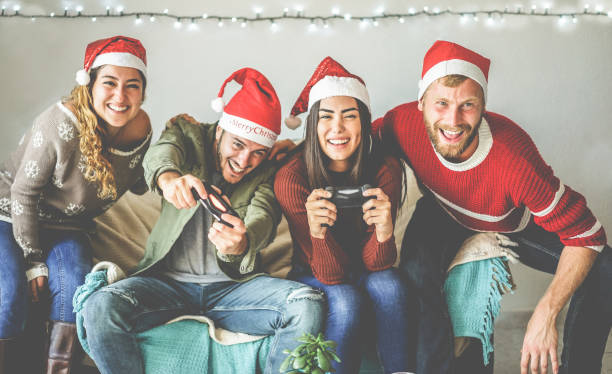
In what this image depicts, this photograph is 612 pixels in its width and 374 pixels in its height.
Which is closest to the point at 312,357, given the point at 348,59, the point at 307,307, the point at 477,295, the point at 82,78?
the point at 307,307

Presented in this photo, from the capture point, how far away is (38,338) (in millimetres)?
1460

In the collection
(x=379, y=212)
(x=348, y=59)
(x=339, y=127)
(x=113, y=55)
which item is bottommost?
(x=379, y=212)

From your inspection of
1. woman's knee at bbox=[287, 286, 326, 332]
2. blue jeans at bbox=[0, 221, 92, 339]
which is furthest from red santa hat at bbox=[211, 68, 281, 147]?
blue jeans at bbox=[0, 221, 92, 339]

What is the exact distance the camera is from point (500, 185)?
1.44m

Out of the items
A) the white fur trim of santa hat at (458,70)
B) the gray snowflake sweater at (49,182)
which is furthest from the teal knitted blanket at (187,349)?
the white fur trim of santa hat at (458,70)

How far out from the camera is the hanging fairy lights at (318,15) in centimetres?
208

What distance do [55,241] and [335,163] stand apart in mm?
817

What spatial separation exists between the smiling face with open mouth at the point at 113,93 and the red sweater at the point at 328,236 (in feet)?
1.54

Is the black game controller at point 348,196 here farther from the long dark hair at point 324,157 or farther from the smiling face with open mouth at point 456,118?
the smiling face with open mouth at point 456,118

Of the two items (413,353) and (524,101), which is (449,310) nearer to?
(413,353)

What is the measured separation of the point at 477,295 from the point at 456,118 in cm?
48

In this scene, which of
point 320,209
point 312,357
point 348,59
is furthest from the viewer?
point 348,59

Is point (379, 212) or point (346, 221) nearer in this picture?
point (379, 212)

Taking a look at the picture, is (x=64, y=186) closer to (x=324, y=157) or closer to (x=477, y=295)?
(x=324, y=157)
